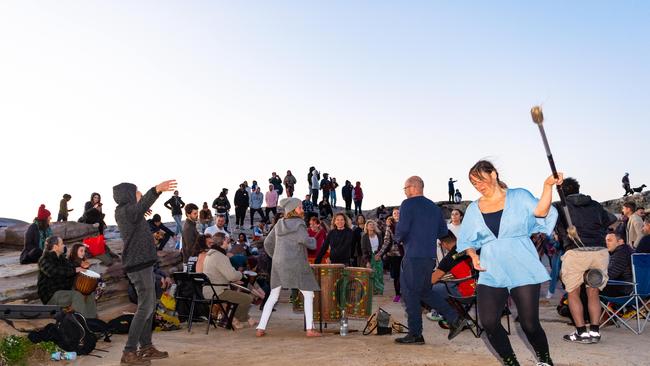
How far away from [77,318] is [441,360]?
4.24 metres

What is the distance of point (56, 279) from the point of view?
8523mm

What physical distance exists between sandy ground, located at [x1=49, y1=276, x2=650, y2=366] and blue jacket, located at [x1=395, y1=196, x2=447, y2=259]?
1141mm

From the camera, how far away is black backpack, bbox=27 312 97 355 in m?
7.70

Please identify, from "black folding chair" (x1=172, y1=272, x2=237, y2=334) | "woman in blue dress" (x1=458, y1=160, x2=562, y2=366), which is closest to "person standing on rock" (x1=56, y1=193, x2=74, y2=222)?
"black folding chair" (x1=172, y1=272, x2=237, y2=334)

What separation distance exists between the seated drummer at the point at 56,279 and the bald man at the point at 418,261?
4.14m

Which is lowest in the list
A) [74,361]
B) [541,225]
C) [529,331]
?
[74,361]

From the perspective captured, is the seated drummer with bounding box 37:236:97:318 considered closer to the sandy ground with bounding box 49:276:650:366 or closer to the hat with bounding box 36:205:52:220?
the sandy ground with bounding box 49:276:650:366

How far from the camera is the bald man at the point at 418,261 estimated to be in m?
8.01

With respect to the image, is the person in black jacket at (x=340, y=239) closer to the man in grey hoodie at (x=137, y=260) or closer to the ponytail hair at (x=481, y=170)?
the man in grey hoodie at (x=137, y=260)

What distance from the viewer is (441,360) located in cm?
700

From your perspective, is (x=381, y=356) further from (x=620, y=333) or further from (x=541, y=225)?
(x=620, y=333)

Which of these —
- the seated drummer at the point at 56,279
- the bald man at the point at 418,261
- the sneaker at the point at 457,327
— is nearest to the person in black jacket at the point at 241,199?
the seated drummer at the point at 56,279

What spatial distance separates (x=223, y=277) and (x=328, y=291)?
1.66 meters

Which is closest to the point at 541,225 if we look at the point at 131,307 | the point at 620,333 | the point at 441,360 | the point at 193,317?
the point at 441,360
